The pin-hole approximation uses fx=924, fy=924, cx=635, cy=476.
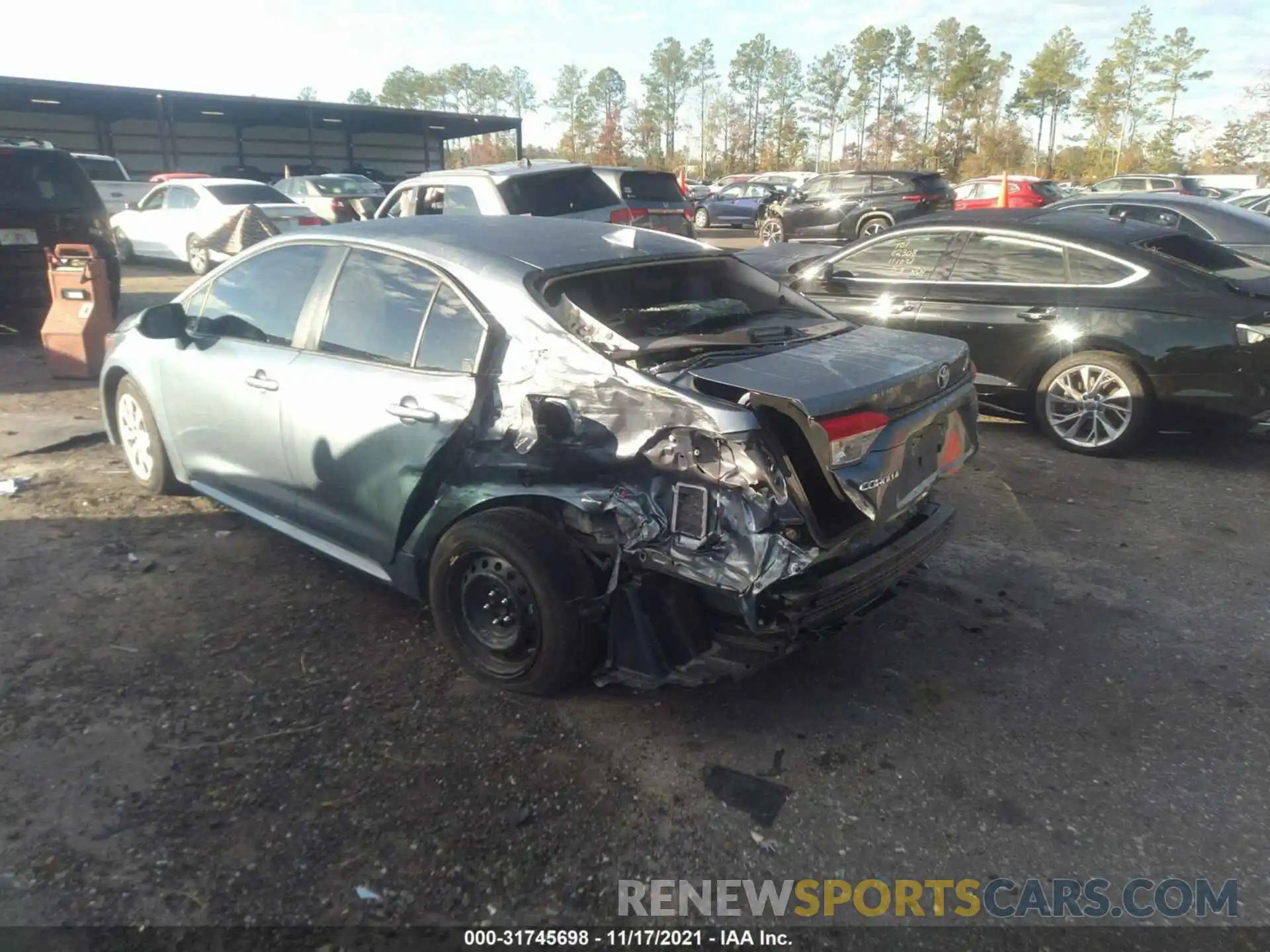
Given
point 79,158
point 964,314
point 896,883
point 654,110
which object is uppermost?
point 654,110

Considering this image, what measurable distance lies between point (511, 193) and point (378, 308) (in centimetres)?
672

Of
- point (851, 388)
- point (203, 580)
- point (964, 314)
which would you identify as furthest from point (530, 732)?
point (964, 314)

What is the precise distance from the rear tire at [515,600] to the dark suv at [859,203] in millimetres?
19218

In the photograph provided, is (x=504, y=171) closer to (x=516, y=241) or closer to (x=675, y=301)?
(x=516, y=241)

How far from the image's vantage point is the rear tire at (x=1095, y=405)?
20.1 feet

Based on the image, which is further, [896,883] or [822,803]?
[822,803]

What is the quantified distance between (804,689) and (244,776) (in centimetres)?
201

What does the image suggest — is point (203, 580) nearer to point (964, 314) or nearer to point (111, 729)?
point (111, 729)

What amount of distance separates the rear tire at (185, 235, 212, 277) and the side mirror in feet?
39.6

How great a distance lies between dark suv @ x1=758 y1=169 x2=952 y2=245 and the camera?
21.1 meters

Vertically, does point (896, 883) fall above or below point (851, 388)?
below

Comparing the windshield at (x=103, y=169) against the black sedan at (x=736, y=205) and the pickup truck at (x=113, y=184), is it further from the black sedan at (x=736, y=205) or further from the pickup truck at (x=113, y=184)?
the black sedan at (x=736, y=205)

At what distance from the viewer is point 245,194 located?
15.9 metres

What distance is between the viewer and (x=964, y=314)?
6812 mm
